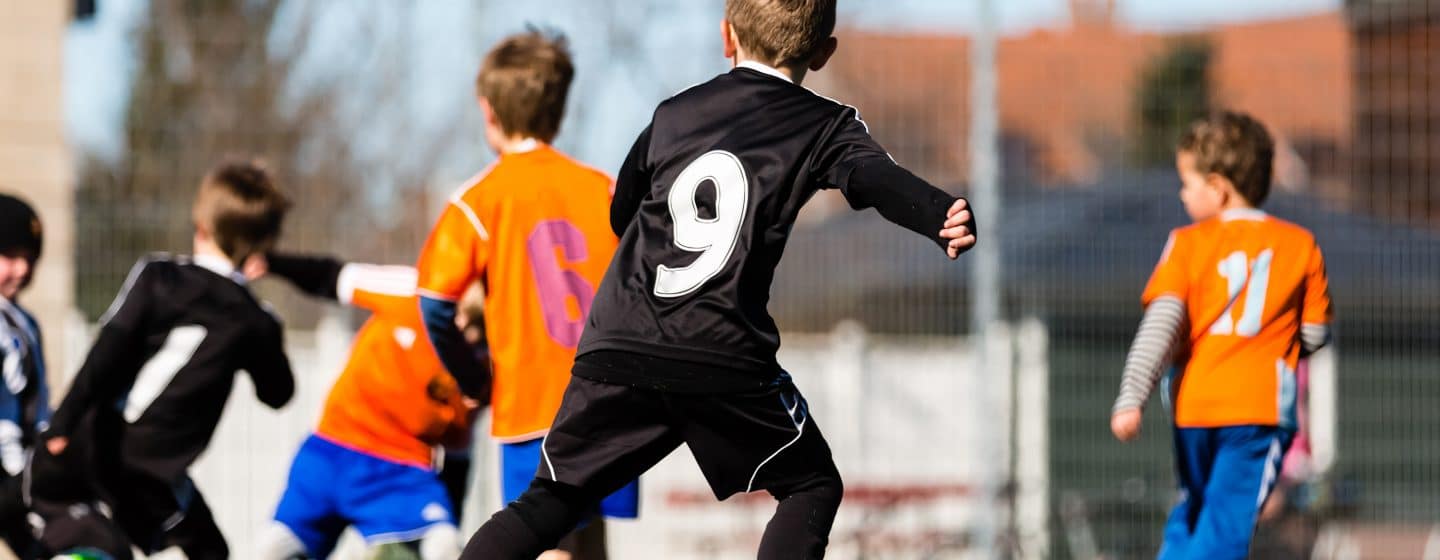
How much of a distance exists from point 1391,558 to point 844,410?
9.94ft

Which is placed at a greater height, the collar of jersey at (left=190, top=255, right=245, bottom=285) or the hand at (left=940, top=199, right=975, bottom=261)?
the hand at (left=940, top=199, right=975, bottom=261)

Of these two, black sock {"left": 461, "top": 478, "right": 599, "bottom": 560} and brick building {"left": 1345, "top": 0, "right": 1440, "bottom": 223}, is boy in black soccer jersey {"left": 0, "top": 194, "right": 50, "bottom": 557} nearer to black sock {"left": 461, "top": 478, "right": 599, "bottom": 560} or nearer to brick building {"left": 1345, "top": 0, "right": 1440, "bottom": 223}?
black sock {"left": 461, "top": 478, "right": 599, "bottom": 560}

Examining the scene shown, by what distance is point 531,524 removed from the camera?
3.77 meters

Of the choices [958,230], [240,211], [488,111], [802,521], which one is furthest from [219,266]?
[958,230]

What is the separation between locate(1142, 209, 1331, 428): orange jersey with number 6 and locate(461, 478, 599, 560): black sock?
216 cm

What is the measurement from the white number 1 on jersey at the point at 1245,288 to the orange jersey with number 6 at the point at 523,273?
1790 mm

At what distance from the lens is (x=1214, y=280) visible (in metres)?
5.31

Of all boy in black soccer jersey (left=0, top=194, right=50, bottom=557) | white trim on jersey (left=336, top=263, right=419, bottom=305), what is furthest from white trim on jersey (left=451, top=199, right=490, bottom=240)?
boy in black soccer jersey (left=0, top=194, right=50, bottom=557)

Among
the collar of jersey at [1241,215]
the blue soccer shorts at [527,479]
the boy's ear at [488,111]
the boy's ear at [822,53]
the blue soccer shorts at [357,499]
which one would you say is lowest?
the blue soccer shorts at [357,499]

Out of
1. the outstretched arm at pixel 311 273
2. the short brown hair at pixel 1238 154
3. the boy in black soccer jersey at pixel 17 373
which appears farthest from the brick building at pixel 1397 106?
the boy in black soccer jersey at pixel 17 373

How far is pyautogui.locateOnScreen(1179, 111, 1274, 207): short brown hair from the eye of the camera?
5.47 m

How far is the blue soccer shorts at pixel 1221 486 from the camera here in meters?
5.17

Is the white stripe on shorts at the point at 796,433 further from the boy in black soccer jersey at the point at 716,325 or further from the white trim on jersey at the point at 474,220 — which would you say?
the white trim on jersey at the point at 474,220

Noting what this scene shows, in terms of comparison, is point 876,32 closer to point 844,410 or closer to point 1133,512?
point 844,410
